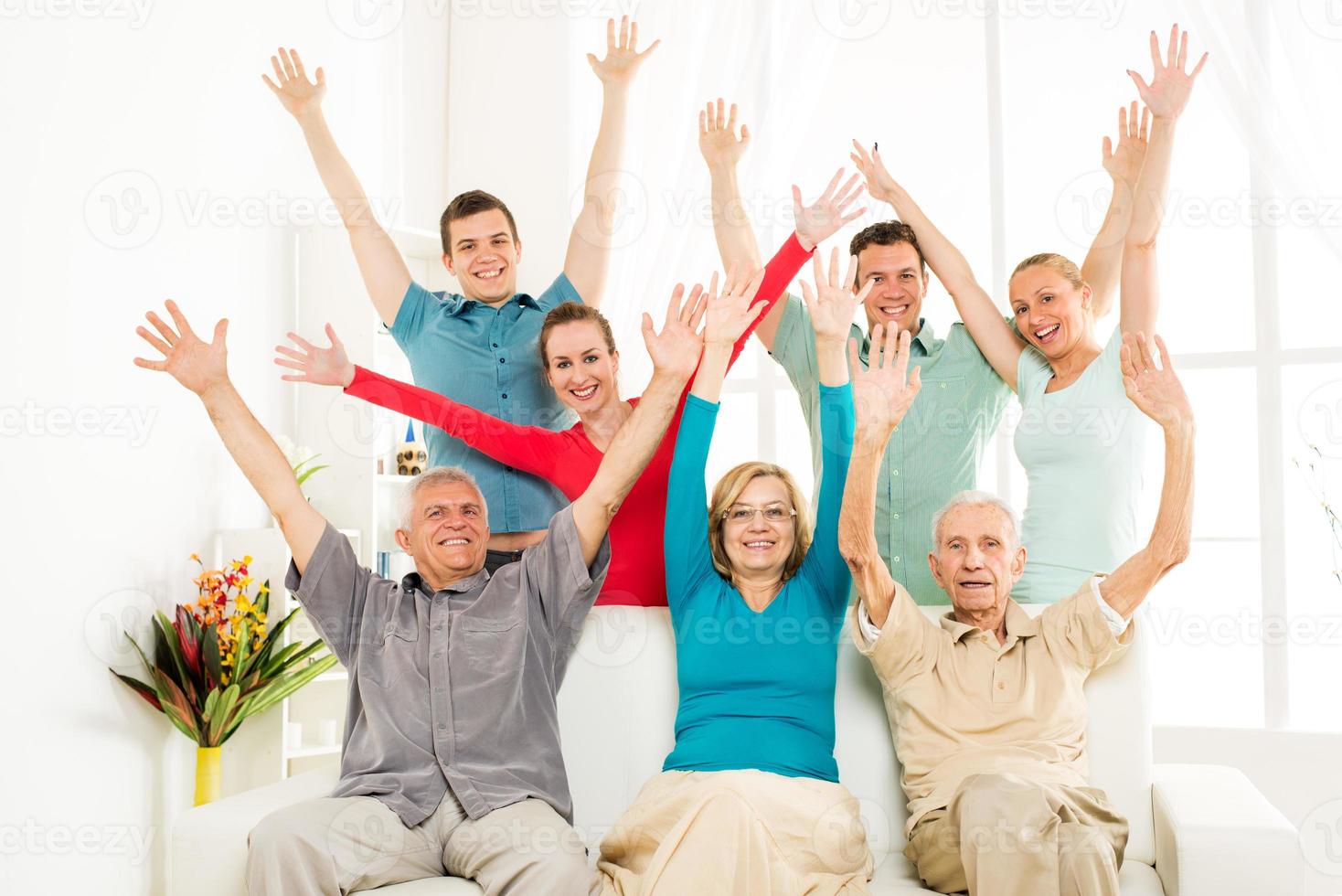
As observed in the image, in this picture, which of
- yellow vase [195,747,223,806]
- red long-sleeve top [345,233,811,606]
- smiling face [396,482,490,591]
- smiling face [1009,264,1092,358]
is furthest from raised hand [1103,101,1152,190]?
yellow vase [195,747,223,806]

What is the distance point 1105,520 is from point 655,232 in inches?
87.5

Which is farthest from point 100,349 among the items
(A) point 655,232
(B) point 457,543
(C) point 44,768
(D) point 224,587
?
(A) point 655,232

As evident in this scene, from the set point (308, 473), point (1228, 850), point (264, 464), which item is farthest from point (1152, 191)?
point (308, 473)

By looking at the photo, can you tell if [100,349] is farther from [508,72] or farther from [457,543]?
[508,72]

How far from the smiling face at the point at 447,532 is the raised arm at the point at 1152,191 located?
4.82ft

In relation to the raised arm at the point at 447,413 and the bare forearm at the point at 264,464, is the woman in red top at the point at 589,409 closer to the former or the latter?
the raised arm at the point at 447,413

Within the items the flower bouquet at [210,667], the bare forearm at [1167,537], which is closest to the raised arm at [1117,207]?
the bare forearm at [1167,537]

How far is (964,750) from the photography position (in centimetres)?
217

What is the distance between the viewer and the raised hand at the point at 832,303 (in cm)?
238

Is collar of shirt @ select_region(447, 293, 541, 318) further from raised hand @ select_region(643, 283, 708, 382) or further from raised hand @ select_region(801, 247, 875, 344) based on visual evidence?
raised hand @ select_region(801, 247, 875, 344)

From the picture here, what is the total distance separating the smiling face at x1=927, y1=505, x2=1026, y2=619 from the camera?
2.26m

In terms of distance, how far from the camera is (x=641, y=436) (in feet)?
7.36

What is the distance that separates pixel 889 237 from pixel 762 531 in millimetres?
837

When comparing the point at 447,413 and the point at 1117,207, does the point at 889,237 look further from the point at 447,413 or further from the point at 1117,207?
the point at 447,413
